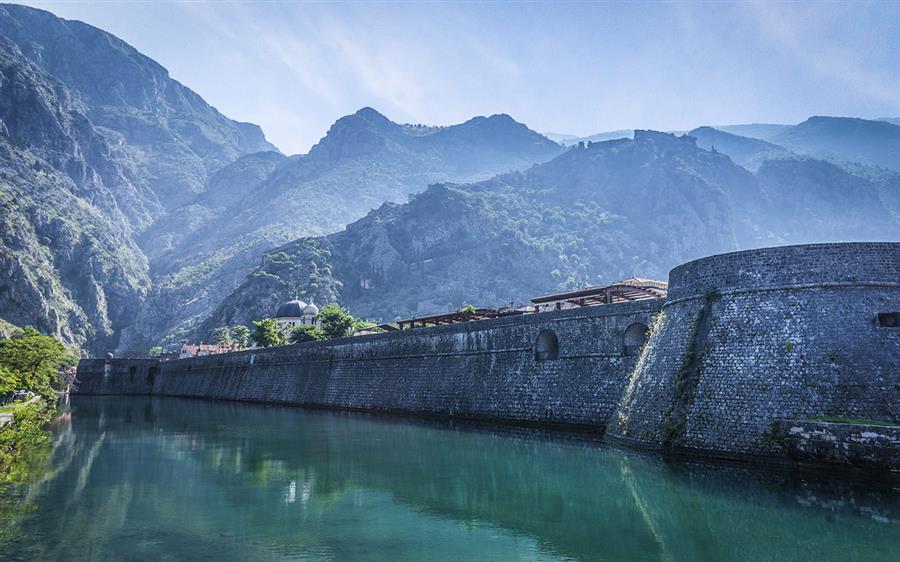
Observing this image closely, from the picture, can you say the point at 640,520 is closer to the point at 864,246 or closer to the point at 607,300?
the point at 864,246

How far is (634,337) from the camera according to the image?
28.4m

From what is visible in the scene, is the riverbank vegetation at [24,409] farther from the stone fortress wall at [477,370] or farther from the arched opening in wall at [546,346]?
the arched opening in wall at [546,346]

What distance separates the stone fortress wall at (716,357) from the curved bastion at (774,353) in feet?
0.12

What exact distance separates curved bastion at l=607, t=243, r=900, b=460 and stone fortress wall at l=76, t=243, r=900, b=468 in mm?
36

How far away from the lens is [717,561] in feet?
37.1

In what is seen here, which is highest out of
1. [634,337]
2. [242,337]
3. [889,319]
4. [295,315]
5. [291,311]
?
[291,311]

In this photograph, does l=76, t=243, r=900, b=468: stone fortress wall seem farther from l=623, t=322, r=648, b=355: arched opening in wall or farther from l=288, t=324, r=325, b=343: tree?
l=288, t=324, r=325, b=343: tree

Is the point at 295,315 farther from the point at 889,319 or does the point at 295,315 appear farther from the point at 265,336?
the point at 889,319

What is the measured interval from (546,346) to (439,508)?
17996 millimetres

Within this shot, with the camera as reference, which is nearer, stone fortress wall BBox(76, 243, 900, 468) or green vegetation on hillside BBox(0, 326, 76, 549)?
green vegetation on hillside BBox(0, 326, 76, 549)

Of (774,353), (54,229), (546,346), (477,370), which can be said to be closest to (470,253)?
(54,229)

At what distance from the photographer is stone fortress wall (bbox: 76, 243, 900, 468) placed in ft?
59.4

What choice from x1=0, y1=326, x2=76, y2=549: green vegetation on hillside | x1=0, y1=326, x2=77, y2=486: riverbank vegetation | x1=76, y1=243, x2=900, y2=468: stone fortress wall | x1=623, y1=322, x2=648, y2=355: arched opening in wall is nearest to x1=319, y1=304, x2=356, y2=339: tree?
x1=0, y1=326, x2=76, y2=549: green vegetation on hillside

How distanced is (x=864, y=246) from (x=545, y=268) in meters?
148
